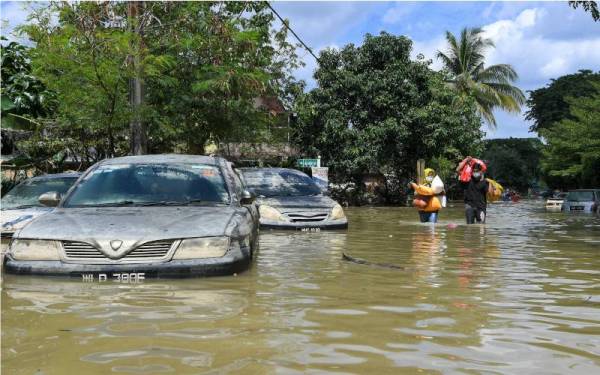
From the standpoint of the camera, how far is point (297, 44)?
83.9 feet

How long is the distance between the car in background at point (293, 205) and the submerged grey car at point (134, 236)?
16.9 ft

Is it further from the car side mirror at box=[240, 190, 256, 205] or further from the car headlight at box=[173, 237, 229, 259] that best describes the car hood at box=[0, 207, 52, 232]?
the car headlight at box=[173, 237, 229, 259]

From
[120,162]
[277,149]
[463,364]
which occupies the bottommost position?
[463,364]

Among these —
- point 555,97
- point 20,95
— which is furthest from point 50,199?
point 555,97

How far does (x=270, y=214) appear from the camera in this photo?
13195 mm

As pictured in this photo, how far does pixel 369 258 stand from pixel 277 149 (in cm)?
2029

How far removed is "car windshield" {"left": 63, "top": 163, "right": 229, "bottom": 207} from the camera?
725 cm

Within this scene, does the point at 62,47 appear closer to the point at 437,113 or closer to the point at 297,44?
the point at 297,44

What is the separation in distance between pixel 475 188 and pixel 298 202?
4.53m

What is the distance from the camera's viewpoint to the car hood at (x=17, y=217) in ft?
34.0

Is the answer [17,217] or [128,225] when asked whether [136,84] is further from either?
[128,225]

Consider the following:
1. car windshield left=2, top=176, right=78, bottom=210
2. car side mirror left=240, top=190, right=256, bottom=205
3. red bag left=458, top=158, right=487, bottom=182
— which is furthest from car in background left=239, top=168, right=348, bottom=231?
car side mirror left=240, top=190, right=256, bottom=205

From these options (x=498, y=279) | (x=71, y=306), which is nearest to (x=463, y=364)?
(x=71, y=306)

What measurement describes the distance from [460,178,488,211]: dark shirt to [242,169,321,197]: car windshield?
3.61 meters
